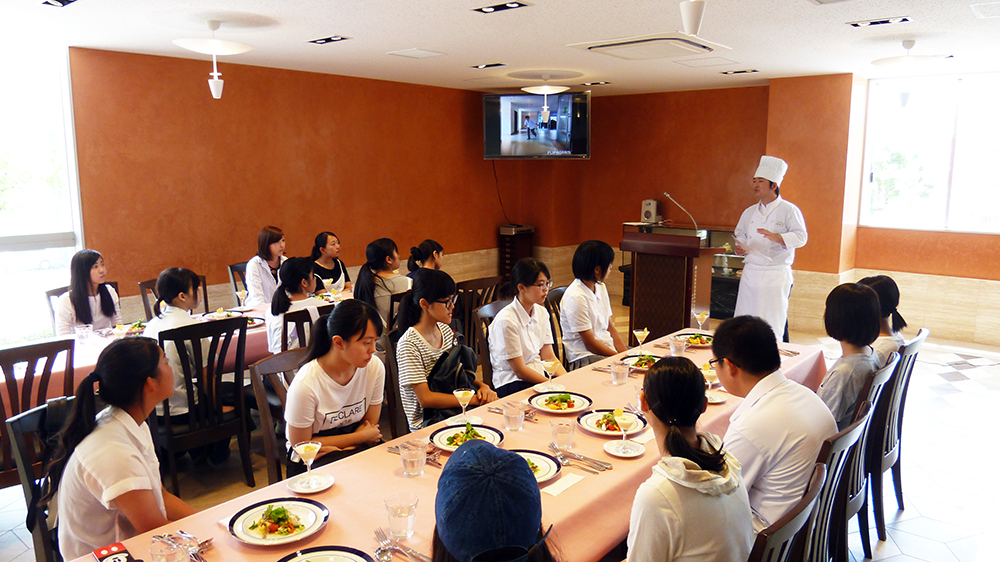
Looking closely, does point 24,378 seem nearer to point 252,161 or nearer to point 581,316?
point 581,316

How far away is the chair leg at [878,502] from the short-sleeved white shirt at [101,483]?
290cm

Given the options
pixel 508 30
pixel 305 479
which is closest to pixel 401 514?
pixel 305 479

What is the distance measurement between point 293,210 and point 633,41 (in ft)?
13.4

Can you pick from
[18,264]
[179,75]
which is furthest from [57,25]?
[18,264]

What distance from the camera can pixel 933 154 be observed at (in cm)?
716

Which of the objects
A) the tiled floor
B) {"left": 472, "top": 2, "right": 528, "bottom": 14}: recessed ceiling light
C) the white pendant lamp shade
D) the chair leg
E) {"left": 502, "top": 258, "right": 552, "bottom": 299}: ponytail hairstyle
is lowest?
the tiled floor

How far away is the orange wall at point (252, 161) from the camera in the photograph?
538 cm

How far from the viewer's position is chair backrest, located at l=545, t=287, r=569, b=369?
13.2 ft

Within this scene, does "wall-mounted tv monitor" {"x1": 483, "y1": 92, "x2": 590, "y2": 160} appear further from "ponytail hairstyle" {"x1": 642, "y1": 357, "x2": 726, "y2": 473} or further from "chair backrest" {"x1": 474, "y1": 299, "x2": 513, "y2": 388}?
"ponytail hairstyle" {"x1": 642, "y1": 357, "x2": 726, "y2": 473}

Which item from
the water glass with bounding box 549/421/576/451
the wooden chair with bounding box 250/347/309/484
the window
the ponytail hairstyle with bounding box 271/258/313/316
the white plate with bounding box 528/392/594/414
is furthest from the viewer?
the window

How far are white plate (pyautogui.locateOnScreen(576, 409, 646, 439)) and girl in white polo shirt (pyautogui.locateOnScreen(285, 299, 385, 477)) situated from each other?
0.82m

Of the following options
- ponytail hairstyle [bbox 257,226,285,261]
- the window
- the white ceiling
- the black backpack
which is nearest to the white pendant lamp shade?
the white ceiling

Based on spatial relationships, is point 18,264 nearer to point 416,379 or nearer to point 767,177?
point 416,379

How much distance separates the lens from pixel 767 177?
18.6 ft
